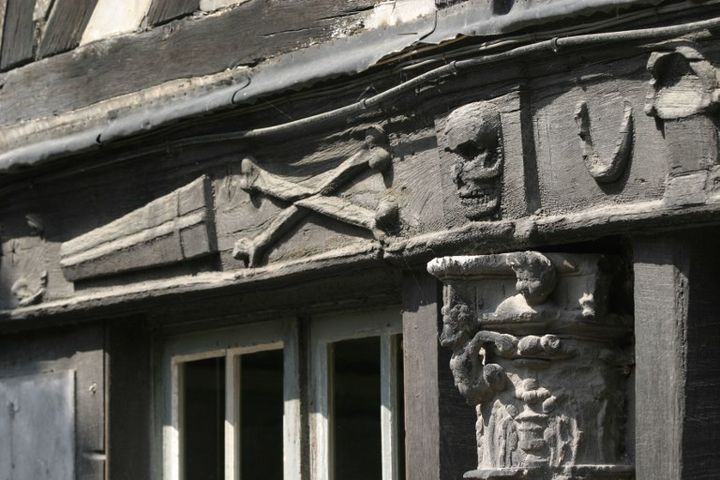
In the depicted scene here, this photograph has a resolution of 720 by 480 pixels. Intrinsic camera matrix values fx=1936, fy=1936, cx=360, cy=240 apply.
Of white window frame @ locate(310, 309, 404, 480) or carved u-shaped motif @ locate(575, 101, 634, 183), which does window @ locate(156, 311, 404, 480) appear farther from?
carved u-shaped motif @ locate(575, 101, 634, 183)

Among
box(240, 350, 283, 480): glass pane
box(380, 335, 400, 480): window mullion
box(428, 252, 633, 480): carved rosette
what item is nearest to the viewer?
box(428, 252, 633, 480): carved rosette

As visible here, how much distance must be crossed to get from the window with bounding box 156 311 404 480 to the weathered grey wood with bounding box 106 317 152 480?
1.9 inches

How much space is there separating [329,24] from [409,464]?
108cm

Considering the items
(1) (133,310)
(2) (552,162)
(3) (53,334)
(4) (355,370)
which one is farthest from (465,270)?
(3) (53,334)

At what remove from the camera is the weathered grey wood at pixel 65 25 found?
539 cm

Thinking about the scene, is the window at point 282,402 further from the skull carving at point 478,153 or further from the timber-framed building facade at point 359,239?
the skull carving at point 478,153

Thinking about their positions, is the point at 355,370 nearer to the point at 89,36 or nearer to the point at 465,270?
the point at 465,270

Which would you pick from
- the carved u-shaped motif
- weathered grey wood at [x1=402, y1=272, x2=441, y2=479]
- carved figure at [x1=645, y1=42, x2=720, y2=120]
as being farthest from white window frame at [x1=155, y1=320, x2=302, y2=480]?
carved figure at [x1=645, y1=42, x2=720, y2=120]

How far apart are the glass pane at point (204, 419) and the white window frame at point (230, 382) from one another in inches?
0.8

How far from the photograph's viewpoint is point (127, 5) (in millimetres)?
5277

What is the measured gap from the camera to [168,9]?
5125 mm

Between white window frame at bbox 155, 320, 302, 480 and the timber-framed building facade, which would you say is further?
white window frame at bbox 155, 320, 302, 480

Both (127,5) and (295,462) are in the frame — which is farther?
(127,5)

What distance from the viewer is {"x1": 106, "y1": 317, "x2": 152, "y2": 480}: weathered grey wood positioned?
17.1 ft
